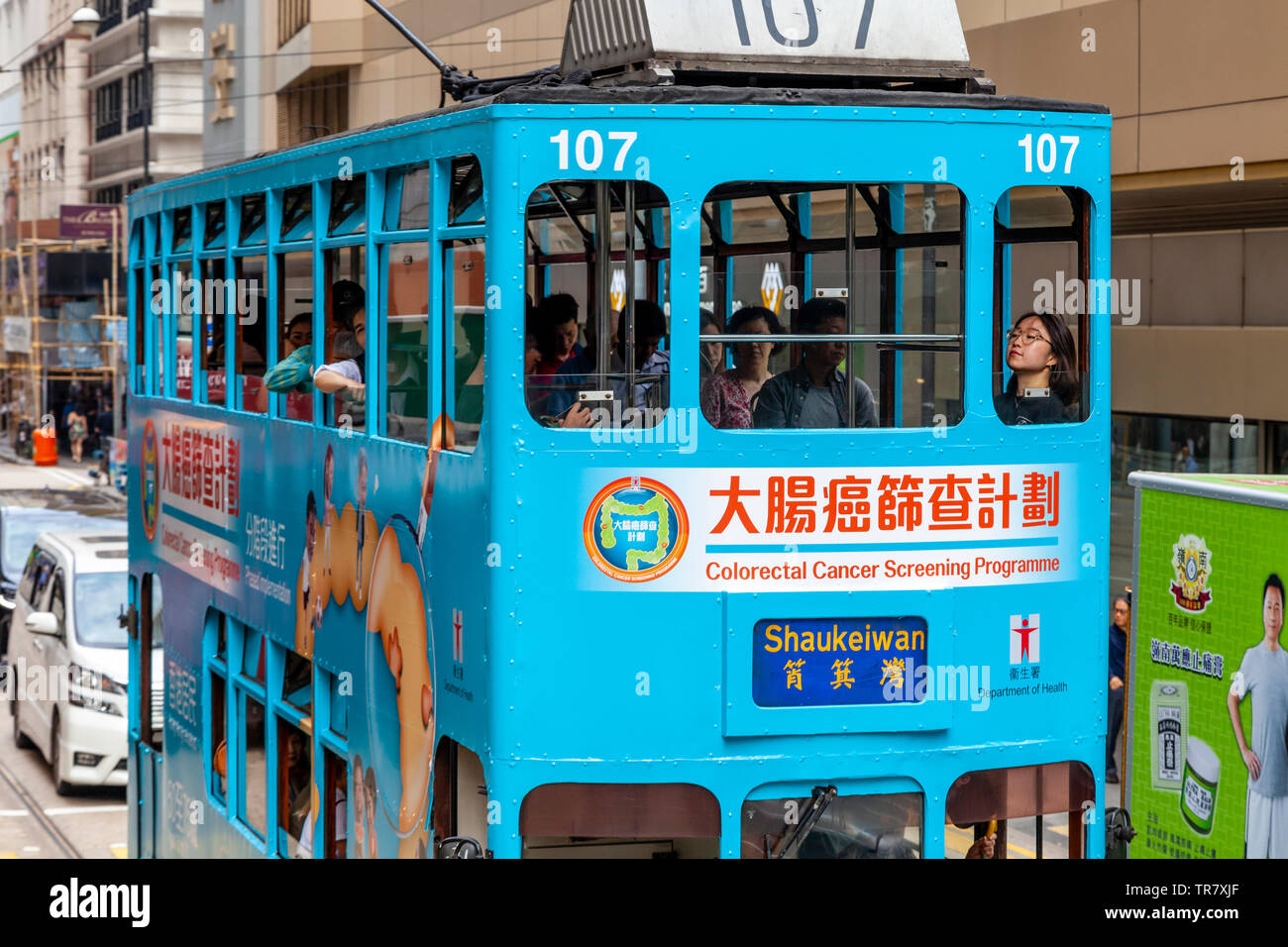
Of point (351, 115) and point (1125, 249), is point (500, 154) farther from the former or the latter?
point (351, 115)

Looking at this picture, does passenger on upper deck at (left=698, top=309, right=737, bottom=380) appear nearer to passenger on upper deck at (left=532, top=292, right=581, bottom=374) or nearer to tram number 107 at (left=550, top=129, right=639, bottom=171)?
passenger on upper deck at (left=532, top=292, right=581, bottom=374)

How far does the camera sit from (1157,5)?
14.7 meters

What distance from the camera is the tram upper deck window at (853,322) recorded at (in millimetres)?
6012

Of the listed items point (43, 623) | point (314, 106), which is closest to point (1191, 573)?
point (43, 623)

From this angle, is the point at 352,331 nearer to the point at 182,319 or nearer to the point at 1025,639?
the point at 1025,639

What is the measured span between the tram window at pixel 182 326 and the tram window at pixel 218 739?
5.07ft

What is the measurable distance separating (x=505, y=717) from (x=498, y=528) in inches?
22.6

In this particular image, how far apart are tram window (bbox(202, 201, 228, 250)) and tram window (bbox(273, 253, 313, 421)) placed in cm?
104

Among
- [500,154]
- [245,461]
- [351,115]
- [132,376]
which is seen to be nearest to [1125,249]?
[132,376]

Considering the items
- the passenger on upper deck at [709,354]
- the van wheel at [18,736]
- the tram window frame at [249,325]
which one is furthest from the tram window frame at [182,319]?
the van wheel at [18,736]

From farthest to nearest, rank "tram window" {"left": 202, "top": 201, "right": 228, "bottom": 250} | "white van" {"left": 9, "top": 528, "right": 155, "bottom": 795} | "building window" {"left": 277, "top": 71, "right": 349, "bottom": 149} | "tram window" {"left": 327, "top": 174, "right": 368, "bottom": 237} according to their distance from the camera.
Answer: "building window" {"left": 277, "top": 71, "right": 349, "bottom": 149}, "white van" {"left": 9, "top": 528, "right": 155, "bottom": 795}, "tram window" {"left": 202, "top": 201, "right": 228, "bottom": 250}, "tram window" {"left": 327, "top": 174, "right": 368, "bottom": 237}

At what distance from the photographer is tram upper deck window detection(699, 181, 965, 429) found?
6.01 meters

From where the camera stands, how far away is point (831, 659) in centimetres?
581

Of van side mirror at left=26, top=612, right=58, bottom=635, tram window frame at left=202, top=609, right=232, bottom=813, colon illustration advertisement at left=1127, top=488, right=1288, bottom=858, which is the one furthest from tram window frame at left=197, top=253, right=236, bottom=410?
van side mirror at left=26, top=612, right=58, bottom=635
